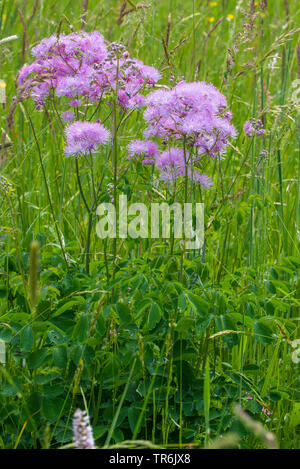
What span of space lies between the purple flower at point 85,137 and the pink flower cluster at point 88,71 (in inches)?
5.2

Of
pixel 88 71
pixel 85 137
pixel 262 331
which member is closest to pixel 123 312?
pixel 262 331

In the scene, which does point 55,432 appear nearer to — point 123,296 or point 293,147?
point 123,296

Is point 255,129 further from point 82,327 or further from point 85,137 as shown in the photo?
point 82,327

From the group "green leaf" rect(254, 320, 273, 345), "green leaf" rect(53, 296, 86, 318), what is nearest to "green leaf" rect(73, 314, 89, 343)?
"green leaf" rect(53, 296, 86, 318)

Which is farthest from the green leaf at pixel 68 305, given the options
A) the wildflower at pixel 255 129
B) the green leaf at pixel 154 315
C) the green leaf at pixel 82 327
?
the wildflower at pixel 255 129

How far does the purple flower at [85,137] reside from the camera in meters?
1.79

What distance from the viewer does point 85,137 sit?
1799 millimetres

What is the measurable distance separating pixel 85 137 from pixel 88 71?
22 cm

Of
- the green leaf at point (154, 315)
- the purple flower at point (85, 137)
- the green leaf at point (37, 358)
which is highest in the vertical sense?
the purple flower at point (85, 137)

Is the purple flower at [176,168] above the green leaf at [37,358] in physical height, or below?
above

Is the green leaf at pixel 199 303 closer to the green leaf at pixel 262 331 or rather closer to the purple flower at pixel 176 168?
the green leaf at pixel 262 331

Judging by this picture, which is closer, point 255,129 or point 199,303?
point 199,303

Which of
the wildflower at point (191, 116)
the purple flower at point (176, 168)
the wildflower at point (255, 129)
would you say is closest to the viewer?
the wildflower at point (191, 116)
